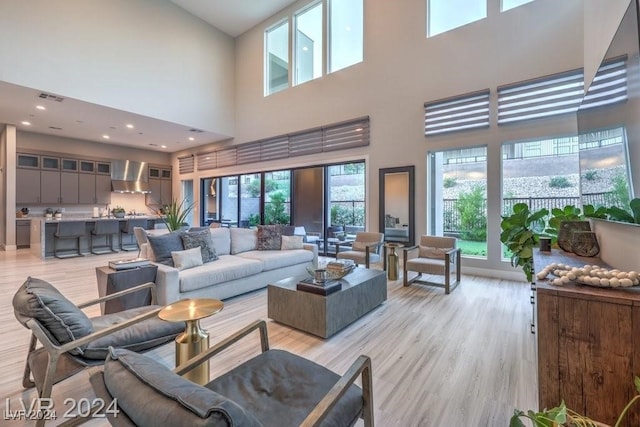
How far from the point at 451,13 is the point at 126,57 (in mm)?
6786

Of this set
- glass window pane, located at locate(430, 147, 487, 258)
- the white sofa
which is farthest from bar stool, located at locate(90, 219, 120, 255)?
glass window pane, located at locate(430, 147, 487, 258)

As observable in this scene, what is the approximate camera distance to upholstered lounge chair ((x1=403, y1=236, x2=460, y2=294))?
4012 mm

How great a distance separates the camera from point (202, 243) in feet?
13.0

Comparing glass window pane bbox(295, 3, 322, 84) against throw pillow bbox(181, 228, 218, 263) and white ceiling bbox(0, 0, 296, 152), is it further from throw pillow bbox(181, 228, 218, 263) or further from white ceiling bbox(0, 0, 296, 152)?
throw pillow bbox(181, 228, 218, 263)

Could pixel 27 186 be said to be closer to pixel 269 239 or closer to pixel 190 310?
pixel 269 239

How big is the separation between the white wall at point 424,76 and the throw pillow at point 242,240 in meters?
2.55

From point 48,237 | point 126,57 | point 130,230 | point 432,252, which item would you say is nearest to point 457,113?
point 432,252

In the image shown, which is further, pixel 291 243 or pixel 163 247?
pixel 291 243

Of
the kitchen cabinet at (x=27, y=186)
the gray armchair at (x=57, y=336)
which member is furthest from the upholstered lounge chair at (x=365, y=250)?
the kitchen cabinet at (x=27, y=186)

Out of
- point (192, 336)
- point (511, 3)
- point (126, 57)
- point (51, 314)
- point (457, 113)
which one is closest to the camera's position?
point (51, 314)

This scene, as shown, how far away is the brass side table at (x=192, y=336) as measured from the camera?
68.4 inches

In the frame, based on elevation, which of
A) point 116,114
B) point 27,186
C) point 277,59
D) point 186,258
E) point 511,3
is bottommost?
point 186,258

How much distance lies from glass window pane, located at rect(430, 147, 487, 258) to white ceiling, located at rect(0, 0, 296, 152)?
5725 mm

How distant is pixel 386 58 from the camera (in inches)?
228
